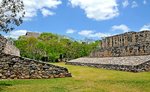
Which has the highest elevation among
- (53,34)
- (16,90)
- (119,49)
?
(53,34)

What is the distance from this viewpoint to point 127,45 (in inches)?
1633

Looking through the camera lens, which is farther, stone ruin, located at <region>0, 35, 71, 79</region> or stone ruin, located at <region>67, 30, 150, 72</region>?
stone ruin, located at <region>67, 30, 150, 72</region>

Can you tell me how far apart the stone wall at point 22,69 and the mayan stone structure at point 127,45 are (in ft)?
57.2

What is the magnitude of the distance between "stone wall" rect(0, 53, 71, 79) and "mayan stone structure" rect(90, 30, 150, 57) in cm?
1744

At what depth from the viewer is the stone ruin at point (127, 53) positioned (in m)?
28.7

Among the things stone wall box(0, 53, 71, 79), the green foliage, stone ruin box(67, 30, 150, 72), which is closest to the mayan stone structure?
stone ruin box(67, 30, 150, 72)

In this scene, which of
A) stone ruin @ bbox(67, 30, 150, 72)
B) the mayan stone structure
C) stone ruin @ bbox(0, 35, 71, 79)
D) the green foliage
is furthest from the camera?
the green foliage

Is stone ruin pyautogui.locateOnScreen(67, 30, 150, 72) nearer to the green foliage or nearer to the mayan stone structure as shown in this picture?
the mayan stone structure

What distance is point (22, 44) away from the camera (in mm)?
80812

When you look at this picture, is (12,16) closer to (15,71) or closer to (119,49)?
(15,71)

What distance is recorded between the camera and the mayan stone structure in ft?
117

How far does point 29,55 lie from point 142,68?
179ft

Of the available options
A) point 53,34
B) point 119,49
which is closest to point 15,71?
point 119,49

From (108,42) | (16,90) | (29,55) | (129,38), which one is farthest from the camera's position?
(29,55)
